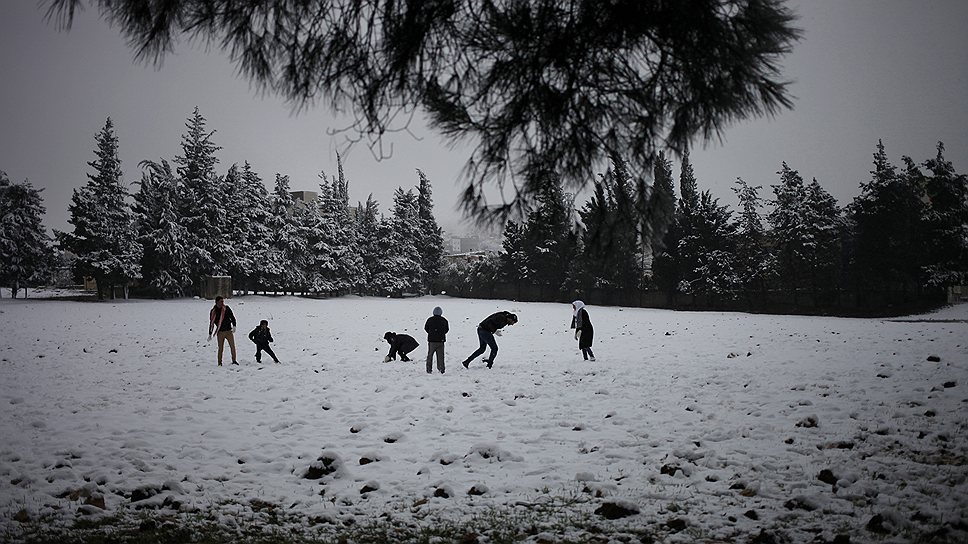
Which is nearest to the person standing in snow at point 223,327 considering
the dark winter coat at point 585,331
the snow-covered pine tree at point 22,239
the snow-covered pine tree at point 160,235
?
the dark winter coat at point 585,331

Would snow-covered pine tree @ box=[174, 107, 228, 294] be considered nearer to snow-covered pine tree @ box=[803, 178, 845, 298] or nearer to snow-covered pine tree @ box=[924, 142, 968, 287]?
snow-covered pine tree @ box=[803, 178, 845, 298]

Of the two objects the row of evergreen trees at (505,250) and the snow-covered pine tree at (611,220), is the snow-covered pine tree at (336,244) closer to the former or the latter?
the row of evergreen trees at (505,250)

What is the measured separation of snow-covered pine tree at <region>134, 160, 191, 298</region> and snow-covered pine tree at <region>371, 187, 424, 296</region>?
2189cm

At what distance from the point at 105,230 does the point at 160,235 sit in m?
3.85

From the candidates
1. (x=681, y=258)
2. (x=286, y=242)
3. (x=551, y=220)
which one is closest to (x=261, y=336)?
(x=551, y=220)

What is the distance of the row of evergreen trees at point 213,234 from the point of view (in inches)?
1593

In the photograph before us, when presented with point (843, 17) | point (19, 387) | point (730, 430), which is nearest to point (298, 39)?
point (843, 17)

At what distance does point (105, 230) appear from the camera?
134ft

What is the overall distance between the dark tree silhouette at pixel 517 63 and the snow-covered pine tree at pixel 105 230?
147 feet

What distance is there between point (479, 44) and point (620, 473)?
408cm

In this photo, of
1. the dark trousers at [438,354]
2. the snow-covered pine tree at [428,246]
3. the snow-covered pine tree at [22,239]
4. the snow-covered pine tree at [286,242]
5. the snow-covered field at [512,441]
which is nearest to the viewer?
the snow-covered field at [512,441]

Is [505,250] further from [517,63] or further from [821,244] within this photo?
[517,63]

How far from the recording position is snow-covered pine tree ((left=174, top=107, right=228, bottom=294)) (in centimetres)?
4631

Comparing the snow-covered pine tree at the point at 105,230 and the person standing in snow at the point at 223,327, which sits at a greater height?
the snow-covered pine tree at the point at 105,230
